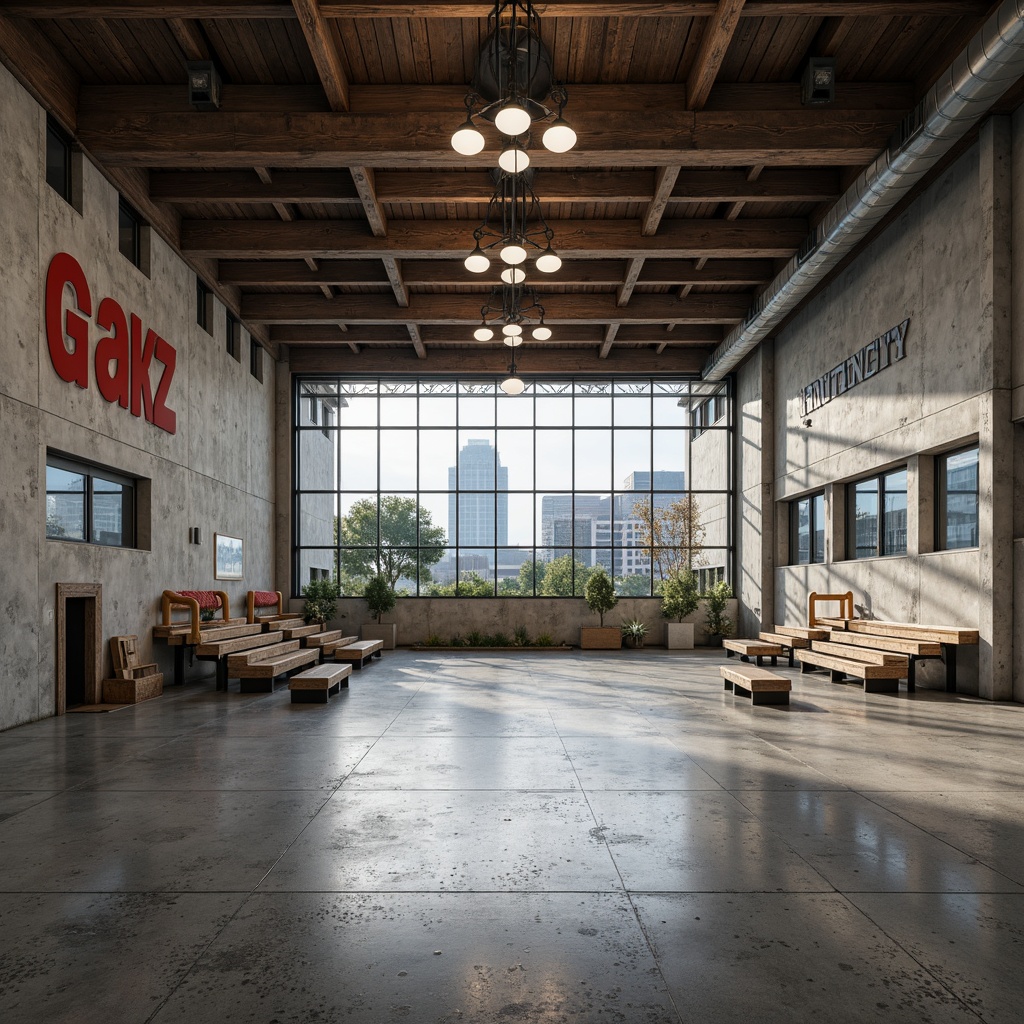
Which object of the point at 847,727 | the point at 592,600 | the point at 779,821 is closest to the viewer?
the point at 779,821

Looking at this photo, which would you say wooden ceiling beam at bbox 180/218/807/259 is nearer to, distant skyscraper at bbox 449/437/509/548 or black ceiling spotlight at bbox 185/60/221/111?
black ceiling spotlight at bbox 185/60/221/111

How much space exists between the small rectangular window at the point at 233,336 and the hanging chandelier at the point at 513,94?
7899 millimetres

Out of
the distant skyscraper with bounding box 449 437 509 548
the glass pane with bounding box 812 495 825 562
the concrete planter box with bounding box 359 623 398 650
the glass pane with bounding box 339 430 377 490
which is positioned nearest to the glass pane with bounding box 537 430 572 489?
the distant skyscraper with bounding box 449 437 509 548

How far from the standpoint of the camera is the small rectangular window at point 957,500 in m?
9.67

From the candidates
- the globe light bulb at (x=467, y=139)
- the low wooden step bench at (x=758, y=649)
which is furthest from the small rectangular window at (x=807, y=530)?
the globe light bulb at (x=467, y=139)

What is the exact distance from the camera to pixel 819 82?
28.0 ft

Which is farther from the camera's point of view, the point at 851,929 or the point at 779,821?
the point at 779,821

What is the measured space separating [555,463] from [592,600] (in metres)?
3.62

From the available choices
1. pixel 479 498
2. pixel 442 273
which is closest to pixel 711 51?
pixel 442 273

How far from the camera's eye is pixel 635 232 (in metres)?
12.0

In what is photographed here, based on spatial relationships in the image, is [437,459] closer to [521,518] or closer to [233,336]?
[521,518]

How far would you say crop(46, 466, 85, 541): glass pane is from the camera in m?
8.45

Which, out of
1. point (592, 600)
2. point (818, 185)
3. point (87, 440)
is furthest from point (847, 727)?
point (592, 600)

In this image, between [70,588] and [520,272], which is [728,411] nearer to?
[520,272]
